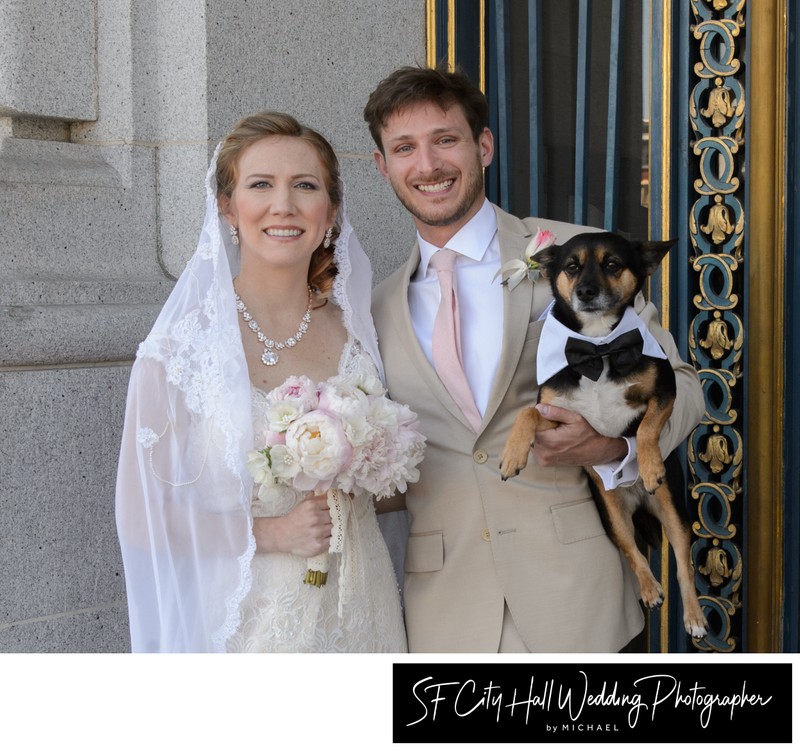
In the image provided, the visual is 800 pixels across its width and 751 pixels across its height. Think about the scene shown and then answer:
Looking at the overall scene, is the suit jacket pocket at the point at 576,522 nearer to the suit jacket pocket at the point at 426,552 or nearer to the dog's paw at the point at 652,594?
the dog's paw at the point at 652,594

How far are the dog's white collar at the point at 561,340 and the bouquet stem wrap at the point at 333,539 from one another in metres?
0.61

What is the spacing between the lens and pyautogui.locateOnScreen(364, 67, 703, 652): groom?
9.46 feet

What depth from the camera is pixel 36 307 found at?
11.3 ft

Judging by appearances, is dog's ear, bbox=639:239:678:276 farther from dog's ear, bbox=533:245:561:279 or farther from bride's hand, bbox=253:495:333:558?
bride's hand, bbox=253:495:333:558

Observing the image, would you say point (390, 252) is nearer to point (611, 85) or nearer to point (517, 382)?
point (611, 85)

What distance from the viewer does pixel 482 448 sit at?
291 cm

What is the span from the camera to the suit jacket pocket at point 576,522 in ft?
9.59

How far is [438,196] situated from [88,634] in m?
1.85

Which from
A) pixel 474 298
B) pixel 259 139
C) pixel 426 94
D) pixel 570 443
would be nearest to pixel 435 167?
pixel 426 94

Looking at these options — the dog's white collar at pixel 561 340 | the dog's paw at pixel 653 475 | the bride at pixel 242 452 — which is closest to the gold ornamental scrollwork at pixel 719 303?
the dog's white collar at pixel 561 340

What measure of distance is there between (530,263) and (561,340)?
25cm

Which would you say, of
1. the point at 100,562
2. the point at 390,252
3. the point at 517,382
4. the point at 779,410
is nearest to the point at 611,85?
the point at 390,252

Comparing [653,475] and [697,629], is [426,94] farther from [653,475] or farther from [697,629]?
[697,629]

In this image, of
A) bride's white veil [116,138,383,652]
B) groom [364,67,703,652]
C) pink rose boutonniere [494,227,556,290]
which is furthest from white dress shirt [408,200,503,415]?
bride's white veil [116,138,383,652]
